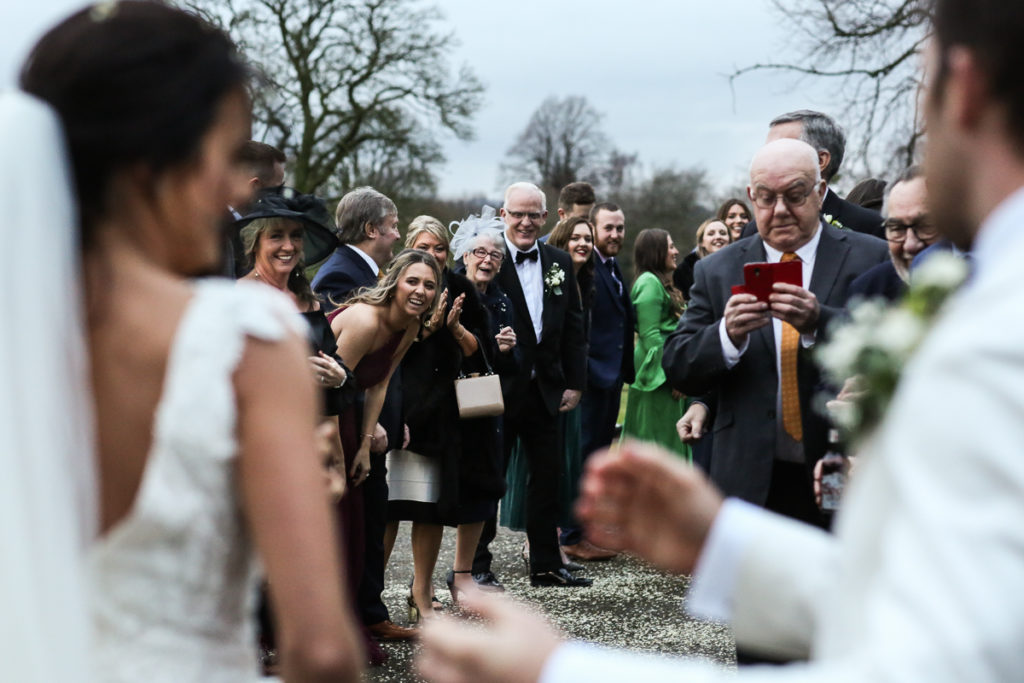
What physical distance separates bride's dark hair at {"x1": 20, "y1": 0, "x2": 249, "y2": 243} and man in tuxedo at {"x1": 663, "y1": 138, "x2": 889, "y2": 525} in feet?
8.70

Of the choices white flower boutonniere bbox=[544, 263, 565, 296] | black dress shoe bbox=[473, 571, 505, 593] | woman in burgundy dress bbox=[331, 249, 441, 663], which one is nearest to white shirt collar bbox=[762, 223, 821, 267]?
woman in burgundy dress bbox=[331, 249, 441, 663]

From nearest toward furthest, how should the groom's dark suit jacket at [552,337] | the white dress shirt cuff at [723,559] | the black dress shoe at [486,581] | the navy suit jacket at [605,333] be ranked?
the white dress shirt cuff at [723,559], the black dress shoe at [486,581], the groom's dark suit jacket at [552,337], the navy suit jacket at [605,333]

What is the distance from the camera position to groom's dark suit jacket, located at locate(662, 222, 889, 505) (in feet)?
13.3

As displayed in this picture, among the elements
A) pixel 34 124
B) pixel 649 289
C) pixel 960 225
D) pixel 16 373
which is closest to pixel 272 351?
pixel 16 373

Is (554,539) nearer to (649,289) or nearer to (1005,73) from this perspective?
(649,289)

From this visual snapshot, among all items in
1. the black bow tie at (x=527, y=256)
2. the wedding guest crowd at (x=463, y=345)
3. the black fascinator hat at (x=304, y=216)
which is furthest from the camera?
the black bow tie at (x=527, y=256)

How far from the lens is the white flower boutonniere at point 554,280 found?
8000 millimetres

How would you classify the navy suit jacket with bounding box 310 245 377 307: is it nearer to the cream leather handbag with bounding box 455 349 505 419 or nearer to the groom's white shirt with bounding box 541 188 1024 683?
the cream leather handbag with bounding box 455 349 505 419

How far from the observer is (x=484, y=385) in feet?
22.0

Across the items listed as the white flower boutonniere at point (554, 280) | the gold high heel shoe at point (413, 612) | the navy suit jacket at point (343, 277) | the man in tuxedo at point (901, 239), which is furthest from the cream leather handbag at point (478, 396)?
the man in tuxedo at point (901, 239)

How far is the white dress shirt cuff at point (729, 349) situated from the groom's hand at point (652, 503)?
257cm

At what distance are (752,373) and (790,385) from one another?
0.54 ft

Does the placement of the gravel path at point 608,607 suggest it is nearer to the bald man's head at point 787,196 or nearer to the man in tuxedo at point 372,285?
the man in tuxedo at point 372,285

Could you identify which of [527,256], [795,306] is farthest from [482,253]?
[795,306]
